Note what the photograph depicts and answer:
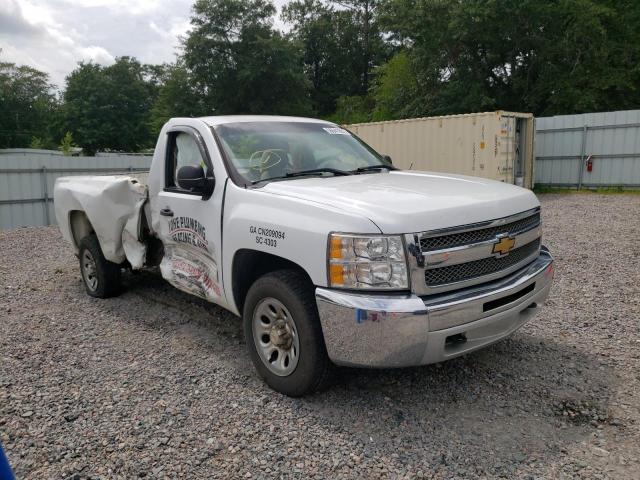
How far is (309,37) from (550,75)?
34.8 m

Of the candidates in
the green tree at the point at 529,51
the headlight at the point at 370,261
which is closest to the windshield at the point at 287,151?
the headlight at the point at 370,261

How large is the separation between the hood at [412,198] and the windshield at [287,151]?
263mm

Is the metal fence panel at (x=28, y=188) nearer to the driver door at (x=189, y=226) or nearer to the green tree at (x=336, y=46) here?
the driver door at (x=189, y=226)

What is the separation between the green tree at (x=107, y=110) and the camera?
58.0 metres

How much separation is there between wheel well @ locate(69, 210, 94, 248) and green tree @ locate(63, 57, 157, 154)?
55.9 metres

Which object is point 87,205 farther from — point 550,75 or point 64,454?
point 550,75

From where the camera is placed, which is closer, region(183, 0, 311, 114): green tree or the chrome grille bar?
the chrome grille bar

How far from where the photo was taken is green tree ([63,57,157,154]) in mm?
58031

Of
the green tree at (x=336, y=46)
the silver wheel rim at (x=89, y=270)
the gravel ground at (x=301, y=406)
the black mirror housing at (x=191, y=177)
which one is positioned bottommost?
the gravel ground at (x=301, y=406)

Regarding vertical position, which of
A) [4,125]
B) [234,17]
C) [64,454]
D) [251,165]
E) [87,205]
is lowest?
[64,454]

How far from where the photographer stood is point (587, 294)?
5395mm

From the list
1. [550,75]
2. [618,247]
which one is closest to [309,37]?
[550,75]

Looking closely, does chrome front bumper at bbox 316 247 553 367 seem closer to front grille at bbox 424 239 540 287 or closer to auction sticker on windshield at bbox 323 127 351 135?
front grille at bbox 424 239 540 287

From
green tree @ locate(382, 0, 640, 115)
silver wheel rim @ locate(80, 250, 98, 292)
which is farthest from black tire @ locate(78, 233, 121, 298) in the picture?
green tree @ locate(382, 0, 640, 115)
